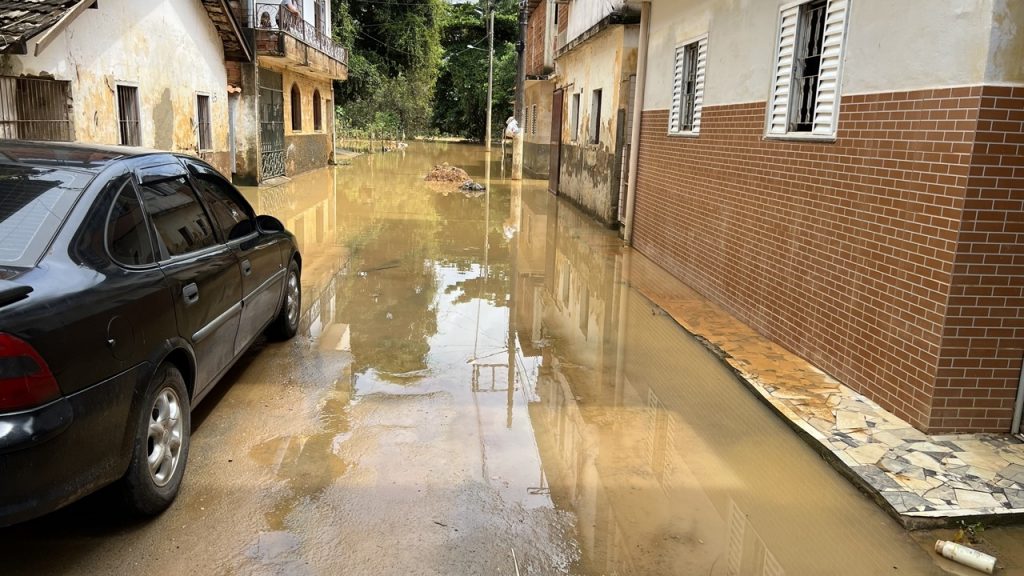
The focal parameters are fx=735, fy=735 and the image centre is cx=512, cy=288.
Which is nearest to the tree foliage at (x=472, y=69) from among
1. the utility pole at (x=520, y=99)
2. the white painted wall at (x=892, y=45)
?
the utility pole at (x=520, y=99)

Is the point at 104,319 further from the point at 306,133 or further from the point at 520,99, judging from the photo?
the point at 520,99

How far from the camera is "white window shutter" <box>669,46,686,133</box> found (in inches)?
395

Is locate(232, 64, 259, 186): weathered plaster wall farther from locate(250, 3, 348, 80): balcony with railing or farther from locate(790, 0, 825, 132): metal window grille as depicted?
locate(790, 0, 825, 132): metal window grille

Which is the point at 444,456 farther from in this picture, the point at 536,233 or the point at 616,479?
the point at 536,233

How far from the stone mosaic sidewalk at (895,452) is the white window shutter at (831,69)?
195cm

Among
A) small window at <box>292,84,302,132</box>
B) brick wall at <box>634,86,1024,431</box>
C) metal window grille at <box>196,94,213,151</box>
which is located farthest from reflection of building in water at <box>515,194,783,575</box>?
small window at <box>292,84,302,132</box>

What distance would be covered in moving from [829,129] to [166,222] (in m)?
4.83

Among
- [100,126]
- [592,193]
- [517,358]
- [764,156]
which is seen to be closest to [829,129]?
[764,156]

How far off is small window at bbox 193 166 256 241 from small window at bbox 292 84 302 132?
19368mm

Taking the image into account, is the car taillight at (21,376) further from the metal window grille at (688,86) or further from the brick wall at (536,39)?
the brick wall at (536,39)

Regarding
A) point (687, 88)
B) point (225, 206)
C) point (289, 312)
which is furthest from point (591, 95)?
point (225, 206)

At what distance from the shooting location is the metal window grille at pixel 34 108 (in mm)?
9545

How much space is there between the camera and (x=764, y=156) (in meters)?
7.06

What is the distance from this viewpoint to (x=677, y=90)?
33.5 feet
